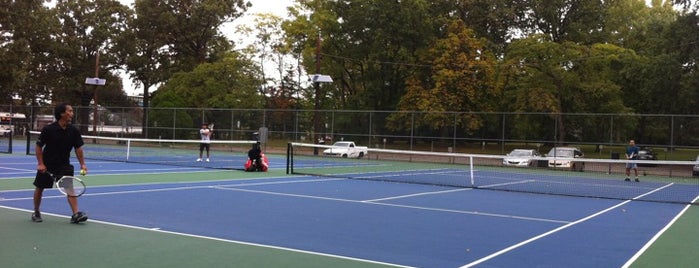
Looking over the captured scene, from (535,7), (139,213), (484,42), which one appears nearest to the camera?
(139,213)

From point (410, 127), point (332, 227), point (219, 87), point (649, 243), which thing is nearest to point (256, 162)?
point (332, 227)

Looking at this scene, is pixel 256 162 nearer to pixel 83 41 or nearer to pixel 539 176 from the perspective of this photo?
pixel 539 176

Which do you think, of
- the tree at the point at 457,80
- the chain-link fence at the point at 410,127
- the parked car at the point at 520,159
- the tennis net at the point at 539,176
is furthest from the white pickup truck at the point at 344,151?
the tree at the point at 457,80

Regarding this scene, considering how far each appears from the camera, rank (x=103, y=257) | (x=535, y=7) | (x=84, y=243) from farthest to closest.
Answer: (x=535, y=7) → (x=84, y=243) → (x=103, y=257)

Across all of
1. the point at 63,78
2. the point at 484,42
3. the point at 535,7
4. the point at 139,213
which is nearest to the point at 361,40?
the point at 484,42

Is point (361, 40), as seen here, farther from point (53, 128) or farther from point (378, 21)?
point (53, 128)

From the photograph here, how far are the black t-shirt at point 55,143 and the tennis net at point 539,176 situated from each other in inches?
434

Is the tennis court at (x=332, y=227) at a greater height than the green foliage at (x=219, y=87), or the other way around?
the green foliage at (x=219, y=87)

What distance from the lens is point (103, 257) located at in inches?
253

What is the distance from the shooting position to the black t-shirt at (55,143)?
834cm

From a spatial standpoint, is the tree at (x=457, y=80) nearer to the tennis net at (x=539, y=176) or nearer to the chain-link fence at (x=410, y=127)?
the chain-link fence at (x=410, y=127)

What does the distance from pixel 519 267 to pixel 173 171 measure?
46.5 ft

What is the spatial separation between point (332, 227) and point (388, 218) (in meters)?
1.47

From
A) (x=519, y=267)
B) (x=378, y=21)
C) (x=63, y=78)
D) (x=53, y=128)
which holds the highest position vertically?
(x=378, y=21)
